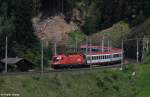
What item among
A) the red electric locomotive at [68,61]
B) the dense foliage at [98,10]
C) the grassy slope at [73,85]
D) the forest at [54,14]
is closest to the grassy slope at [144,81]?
the grassy slope at [73,85]

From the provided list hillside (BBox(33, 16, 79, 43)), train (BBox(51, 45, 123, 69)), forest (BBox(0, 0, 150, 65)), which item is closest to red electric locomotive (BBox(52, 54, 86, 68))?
train (BBox(51, 45, 123, 69))

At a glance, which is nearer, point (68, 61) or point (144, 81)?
point (144, 81)

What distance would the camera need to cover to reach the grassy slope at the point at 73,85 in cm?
3903

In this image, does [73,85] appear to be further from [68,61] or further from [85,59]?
[85,59]

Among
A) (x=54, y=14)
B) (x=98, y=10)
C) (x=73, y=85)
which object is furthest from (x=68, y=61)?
(x=98, y=10)

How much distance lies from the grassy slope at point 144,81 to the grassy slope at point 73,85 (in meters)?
0.74

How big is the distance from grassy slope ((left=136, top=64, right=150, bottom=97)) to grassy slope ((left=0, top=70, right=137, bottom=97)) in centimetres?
74

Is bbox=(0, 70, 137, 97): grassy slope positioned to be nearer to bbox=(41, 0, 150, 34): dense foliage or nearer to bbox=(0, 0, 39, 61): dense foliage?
bbox=(0, 0, 39, 61): dense foliage

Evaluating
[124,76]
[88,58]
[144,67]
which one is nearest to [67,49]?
[88,58]

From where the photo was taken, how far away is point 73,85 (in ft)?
141

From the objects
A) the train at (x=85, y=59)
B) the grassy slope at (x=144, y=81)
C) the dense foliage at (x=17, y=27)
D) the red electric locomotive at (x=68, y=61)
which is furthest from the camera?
the dense foliage at (x=17, y=27)

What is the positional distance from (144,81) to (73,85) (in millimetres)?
8069

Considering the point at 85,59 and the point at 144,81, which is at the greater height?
the point at 85,59

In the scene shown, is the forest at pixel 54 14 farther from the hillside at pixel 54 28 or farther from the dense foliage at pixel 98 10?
the hillside at pixel 54 28
